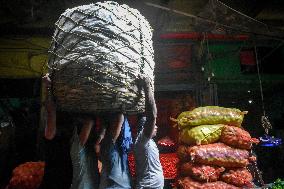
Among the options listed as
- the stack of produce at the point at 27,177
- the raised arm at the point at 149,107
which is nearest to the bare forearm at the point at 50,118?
the raised arm at the point at 149,107

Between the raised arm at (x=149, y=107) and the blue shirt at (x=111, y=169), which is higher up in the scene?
the raised arm at (x=149, y=107)

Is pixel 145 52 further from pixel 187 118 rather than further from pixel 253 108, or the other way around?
pixel 253 108

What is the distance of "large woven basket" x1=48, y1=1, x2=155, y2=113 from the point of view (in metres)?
1.75

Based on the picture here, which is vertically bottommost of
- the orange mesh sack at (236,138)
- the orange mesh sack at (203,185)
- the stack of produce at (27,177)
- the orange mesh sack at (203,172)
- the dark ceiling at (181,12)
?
the orange mesh sack at (203,185)

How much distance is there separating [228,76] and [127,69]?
22.5 feet

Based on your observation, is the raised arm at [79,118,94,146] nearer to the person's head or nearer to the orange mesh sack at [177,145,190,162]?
the person's head

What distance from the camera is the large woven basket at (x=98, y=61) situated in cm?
175

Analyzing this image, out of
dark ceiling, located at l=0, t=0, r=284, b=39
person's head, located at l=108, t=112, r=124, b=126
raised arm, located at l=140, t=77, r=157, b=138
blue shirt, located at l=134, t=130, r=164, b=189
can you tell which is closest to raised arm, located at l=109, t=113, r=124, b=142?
person's head, located at l=108, t=112, r=124, b=126

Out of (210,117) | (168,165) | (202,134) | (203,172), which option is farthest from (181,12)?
(168,165)

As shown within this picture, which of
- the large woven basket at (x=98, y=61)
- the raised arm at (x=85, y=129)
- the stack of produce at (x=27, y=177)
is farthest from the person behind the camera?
the stack of produce at (x=27, y=177)

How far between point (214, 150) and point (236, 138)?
0.42m

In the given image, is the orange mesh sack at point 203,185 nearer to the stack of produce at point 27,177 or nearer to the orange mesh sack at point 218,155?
the orange mesh sack at point 218,155

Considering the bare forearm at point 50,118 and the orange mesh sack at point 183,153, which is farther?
the orange mesh sack at point 183,153

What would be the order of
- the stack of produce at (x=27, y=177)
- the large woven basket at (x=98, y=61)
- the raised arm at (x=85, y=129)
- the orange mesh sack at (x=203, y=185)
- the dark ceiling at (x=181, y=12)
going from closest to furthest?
the large woven basket at (x=98, y=61), the raised arm at (x=85, y=129), the stack of produce at (x=27, y=177), the orange mesh sack at (x=203, y=185), the dark ceiling at (x=181, y=12)
